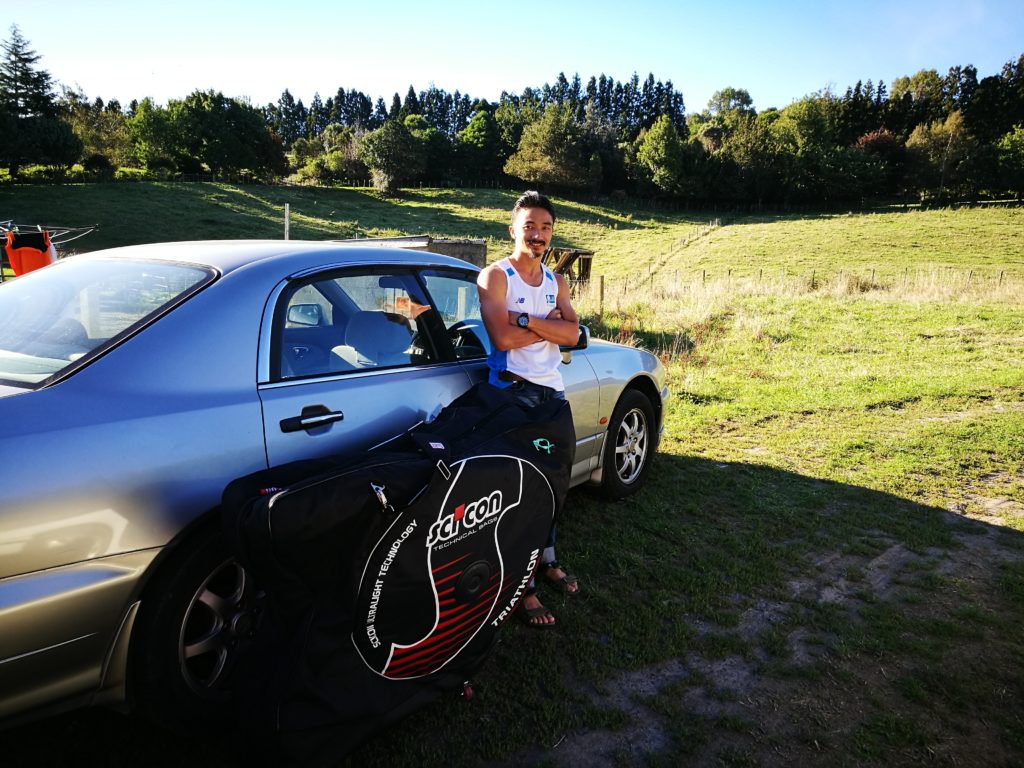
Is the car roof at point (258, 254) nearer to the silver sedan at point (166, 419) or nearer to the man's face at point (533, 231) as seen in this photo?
the silver sedan at point (166, 419)

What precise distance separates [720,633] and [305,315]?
2.34m

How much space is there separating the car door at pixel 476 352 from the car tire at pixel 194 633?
137 cm

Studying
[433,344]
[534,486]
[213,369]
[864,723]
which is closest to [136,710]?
[213,369]

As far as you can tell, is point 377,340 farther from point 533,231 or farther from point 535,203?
point 535,203

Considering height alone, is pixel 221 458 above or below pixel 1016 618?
above

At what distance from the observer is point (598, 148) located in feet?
251

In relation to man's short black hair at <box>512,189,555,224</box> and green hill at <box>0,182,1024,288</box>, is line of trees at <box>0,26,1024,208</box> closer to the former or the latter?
green hill at <box>0,182,1024,288</box>

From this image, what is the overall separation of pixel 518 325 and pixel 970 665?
242 centimetres

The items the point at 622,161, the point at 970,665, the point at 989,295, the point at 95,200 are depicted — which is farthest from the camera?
the point at 622,161

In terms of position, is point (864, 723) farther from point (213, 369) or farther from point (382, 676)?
point (213, 369)

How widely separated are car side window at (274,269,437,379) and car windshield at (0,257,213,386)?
42cm

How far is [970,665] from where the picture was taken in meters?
2.64

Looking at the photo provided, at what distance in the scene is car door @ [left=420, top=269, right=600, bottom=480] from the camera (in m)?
3.05

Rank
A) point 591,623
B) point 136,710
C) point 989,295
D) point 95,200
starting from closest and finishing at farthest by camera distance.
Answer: point 136,710, point 591,623, point 989,295, point 95,200
